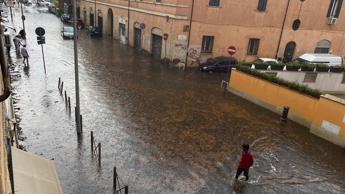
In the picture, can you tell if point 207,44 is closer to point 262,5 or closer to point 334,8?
point 262,5

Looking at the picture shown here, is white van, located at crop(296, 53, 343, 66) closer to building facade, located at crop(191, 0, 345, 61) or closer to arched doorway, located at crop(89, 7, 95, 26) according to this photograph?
building facade, located at crop(191, 0, 345, 61)

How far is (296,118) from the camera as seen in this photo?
16.0 meters

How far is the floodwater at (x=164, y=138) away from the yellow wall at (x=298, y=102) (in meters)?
0.51

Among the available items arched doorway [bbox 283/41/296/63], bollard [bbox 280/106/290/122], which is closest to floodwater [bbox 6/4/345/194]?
bollard [bbox 280/106/290/122]

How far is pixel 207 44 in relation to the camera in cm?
2706

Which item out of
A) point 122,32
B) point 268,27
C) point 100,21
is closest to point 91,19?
point 100,21

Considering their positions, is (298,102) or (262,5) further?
(262,5)

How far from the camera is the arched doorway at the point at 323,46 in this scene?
3134cm

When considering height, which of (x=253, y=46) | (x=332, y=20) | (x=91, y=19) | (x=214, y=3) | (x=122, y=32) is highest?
(x=214, y=3)

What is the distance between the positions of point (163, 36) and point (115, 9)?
41.2 feet

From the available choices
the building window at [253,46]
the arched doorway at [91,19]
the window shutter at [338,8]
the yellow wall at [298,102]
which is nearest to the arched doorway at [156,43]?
the building window at [253,46]

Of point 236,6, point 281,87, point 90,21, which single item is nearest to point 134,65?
point 236,6

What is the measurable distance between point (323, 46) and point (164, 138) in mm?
25973

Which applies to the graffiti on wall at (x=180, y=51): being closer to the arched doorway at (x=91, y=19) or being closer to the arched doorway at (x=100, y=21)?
the arched doorway at (x=100, y=21)
